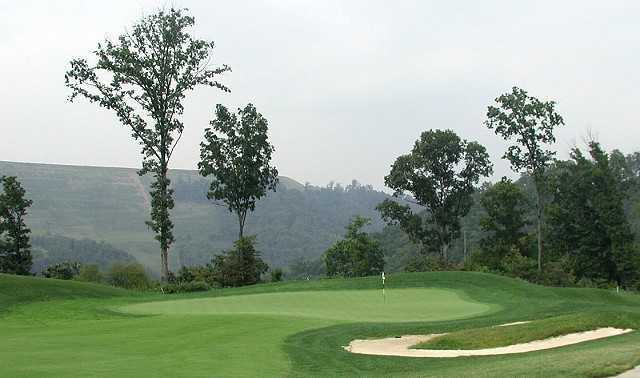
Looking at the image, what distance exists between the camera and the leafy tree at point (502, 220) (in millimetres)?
62062

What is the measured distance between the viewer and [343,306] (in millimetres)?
25469

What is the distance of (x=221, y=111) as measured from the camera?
53000 millimetres

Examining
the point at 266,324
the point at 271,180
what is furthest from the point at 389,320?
the point at 271,180

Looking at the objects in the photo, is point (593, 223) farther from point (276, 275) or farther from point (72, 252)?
point (72, 252)

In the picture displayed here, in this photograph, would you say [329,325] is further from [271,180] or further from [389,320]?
[271,180]

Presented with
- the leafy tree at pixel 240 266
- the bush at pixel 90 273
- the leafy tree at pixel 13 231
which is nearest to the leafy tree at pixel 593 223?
the leafy tree at pixel 240 266

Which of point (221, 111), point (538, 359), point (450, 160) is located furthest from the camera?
point (450, 160)

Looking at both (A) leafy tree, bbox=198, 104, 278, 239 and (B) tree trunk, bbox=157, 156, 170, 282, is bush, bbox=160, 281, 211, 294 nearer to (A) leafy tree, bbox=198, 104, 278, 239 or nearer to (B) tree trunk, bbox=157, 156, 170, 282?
(B) tree trunk, bbox=157, 156, 170, 282

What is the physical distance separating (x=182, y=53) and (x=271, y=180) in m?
13.9

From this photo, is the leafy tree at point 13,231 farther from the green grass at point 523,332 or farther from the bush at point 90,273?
the green grass at point 523,332

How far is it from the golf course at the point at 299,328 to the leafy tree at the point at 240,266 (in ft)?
35.7

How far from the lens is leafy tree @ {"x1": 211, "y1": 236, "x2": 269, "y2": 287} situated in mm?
44125

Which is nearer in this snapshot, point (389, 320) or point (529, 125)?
point (389, 320)

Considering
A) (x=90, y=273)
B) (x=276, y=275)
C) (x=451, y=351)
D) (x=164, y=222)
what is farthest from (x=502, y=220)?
(x=451, y=351)
